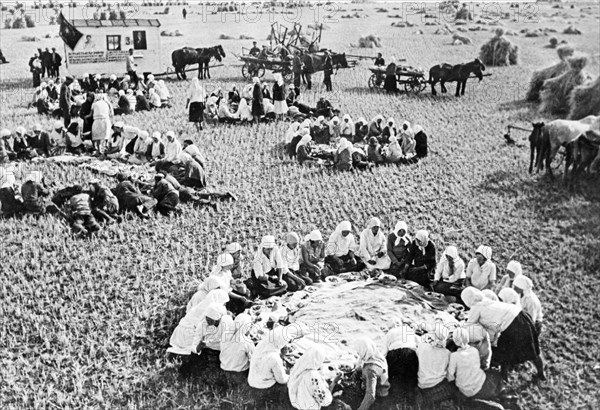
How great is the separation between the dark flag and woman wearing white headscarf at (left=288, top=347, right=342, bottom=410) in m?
19.7

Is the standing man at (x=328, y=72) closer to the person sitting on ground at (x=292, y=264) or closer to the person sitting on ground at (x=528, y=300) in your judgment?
the person sitting on ground at (x=292, y=264)

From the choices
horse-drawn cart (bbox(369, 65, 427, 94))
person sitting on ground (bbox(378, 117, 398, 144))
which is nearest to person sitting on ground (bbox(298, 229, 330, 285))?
person sitting on ground (bbox(378, 117, 398, 144))

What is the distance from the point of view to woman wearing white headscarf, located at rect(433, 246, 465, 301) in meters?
7.14

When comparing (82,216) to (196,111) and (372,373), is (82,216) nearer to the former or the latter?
(372,373)

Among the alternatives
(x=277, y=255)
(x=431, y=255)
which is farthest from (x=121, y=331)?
(x=431, y=255)

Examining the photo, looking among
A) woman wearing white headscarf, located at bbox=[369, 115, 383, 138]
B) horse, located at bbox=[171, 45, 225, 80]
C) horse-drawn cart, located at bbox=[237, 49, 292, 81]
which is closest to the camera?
woman wearing white headscarf, located at bbox=[369, 115, 383, 138]

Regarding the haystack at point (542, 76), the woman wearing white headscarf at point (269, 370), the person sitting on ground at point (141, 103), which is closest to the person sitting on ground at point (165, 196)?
the woman wearing white headscarf at point (269, 370)

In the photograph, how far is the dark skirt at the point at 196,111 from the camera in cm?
1546

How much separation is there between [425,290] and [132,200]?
15.9 feet

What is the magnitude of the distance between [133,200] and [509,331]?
6203 mm

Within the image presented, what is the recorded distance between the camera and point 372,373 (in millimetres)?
5258

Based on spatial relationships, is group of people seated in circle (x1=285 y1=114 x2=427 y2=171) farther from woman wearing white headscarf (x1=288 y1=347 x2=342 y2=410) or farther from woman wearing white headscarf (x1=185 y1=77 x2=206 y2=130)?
woman wearing white headscarf (x1=288 y1=347 x2=342 y2=410)

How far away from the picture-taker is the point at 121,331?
21.8ft

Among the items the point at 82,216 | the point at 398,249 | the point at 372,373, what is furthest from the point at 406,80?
the point at 372,373
